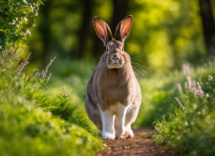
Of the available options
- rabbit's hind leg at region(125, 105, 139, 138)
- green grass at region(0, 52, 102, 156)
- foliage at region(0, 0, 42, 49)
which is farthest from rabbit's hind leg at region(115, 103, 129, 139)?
foliage at region(0, 0, 42, 49)

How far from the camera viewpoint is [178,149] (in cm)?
434

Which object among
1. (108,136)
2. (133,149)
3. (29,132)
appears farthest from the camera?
(108,136)

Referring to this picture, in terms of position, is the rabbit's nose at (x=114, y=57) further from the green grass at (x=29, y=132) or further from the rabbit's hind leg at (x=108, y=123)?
the green grass at (x=29, y=132)

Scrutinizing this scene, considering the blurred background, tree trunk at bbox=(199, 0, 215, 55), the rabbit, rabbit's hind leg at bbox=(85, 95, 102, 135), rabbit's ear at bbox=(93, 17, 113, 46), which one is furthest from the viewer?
the blurred background

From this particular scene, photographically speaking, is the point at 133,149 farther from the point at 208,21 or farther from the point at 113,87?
the point at 208,21

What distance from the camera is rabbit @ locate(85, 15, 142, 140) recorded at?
19.0 feet

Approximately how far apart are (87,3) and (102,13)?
2.38 metres

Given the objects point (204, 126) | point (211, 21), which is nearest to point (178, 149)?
point (204, 126)

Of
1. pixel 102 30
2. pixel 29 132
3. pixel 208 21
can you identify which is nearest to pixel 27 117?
pixel 29 132

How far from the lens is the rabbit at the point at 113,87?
578 cm

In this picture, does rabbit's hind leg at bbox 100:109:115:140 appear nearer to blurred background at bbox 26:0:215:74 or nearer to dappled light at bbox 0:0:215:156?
dappled light at bbox 0:0:215:156

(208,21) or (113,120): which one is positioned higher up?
(208,21)

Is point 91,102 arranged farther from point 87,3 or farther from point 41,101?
point 87,3

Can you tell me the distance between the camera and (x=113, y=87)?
579cm
